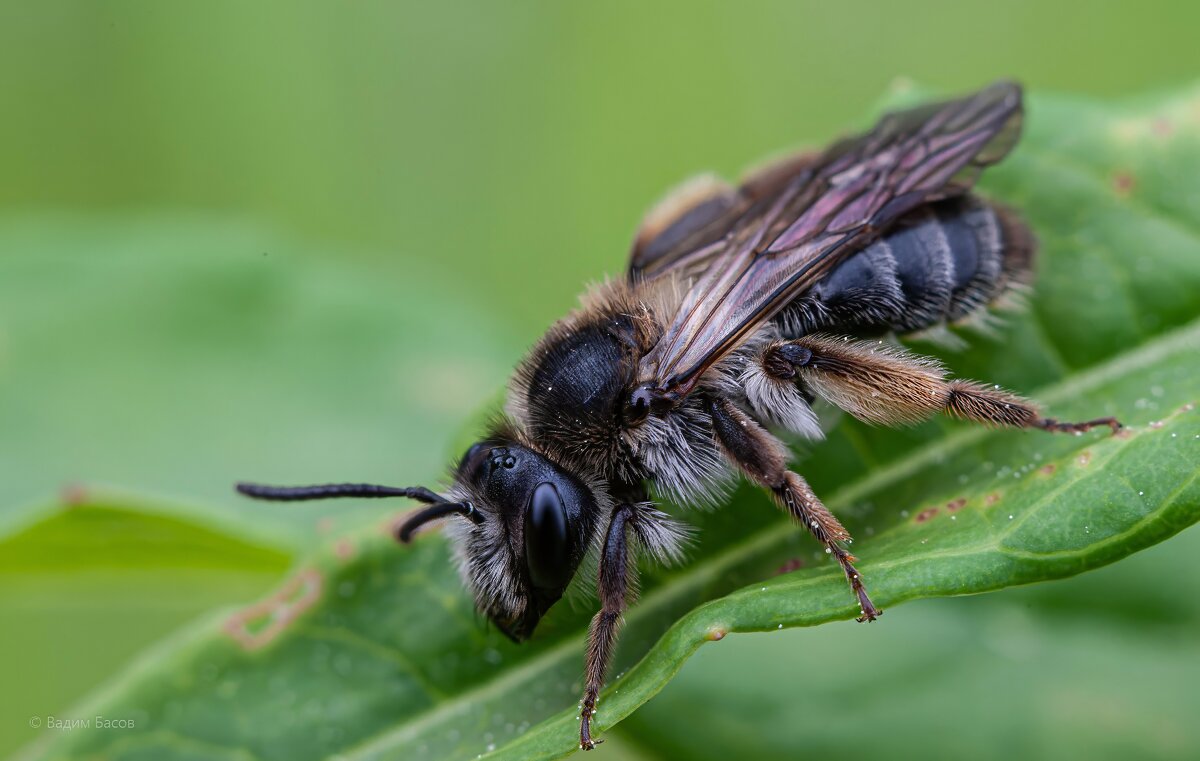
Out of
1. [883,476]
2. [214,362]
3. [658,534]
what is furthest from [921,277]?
[214,362]

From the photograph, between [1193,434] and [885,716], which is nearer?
[1193,434]

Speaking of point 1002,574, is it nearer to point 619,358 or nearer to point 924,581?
point 924,581

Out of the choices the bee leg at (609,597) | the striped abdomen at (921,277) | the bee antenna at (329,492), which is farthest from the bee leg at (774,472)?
the bee antenna at (329,492)

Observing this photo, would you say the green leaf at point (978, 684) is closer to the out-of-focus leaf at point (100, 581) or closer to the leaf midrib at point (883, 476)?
the leaf midrib at point (883, 476)

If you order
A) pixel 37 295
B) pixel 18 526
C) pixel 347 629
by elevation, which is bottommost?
pixel 347 629

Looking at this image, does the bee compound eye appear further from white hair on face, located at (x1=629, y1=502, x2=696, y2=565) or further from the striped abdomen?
the striped abdomen

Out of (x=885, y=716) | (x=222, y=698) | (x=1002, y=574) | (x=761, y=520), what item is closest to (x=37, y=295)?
(x=222, y=698)

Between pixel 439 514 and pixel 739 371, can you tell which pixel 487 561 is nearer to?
pixel 439 514

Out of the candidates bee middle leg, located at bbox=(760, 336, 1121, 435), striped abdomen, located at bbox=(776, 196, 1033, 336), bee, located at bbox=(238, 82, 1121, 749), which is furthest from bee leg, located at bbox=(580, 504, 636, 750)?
striped abdomen, located at bbox=(776, 196, 1033, 336)
